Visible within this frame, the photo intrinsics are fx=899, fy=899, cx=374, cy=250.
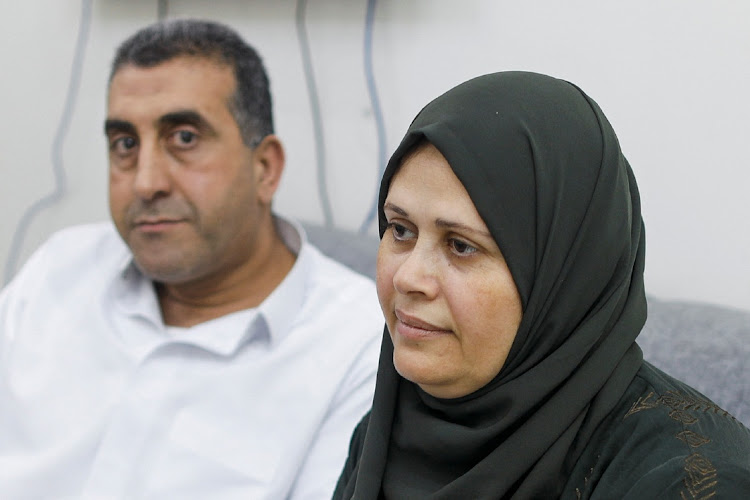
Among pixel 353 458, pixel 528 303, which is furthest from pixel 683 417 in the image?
pixel 353 458

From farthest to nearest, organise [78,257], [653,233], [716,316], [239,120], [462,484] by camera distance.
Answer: [78,257]
[239,120]
[653,233]
[716,316]
[462,484]

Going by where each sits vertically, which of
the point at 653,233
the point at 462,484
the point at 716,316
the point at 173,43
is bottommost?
the point at 462,484

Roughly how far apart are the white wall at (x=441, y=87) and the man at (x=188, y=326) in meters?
0.26

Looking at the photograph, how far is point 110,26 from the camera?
2.33 meters

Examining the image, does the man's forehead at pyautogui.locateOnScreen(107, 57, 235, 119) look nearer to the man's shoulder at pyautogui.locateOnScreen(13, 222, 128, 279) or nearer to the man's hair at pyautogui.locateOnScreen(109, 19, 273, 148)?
the man's hair at pyautogui.locateOnScreen(109, 19, 273, 148)

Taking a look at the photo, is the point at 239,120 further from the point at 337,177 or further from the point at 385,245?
the point at 385,245

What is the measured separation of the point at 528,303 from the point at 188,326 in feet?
3.26

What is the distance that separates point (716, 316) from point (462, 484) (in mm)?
675

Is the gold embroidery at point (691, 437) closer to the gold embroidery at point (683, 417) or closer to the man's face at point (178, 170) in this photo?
the gold embroidery at point (683, 417)

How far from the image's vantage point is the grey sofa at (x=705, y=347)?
1.37 m

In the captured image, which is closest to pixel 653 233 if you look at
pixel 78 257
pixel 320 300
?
pixel 320 300

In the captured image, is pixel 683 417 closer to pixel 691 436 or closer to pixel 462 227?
pixel 691 436

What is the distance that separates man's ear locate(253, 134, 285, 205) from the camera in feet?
5.98

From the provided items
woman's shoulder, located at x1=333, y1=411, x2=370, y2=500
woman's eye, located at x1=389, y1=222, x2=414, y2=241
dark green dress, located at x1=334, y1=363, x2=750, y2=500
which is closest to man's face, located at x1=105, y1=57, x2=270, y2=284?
woman's shoulder, located at x1=333, y1=411, x2=370, y2=500
